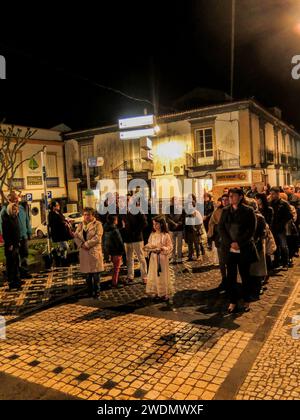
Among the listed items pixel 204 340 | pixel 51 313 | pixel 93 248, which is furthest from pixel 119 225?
pixel 204 340

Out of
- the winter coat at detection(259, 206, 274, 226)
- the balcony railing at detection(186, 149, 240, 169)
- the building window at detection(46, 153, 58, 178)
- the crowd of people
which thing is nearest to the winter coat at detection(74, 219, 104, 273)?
the crowd of people

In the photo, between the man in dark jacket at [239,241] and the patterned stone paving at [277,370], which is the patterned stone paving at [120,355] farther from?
the man in dark jacket at [239,241]

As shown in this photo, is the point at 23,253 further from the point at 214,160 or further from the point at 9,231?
the point at 214,160

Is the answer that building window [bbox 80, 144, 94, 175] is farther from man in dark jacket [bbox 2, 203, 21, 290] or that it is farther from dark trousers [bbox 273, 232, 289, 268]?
dark trousers [bbox 273, 232, 289, 268]

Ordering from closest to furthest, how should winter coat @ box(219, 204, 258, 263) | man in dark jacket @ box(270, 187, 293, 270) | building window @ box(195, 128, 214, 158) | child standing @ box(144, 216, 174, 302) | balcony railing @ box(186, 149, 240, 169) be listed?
winter coat @ box(219, 204, 258, 263), child standing @ box(144, 216, 174, 302), man in dark jacket @ box(270, 187, 293, 270), balcony railing @ box(186, 149, 240, 169), building window @ box(195, 128, 214, 158)

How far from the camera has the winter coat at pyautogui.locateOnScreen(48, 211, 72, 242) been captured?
9164 millimetres

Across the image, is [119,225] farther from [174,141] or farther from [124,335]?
[174,141]

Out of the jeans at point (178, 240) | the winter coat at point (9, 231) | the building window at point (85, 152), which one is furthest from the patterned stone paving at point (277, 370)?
the building window at point (85, 152)

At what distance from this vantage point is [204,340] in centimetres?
456

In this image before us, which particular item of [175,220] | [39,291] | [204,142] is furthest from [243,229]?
[204,142]

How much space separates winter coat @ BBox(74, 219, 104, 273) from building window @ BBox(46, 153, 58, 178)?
23604 mm

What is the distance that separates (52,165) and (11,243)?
2302 cm

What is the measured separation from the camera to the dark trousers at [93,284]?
21.6 feet

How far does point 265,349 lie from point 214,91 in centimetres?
2557
